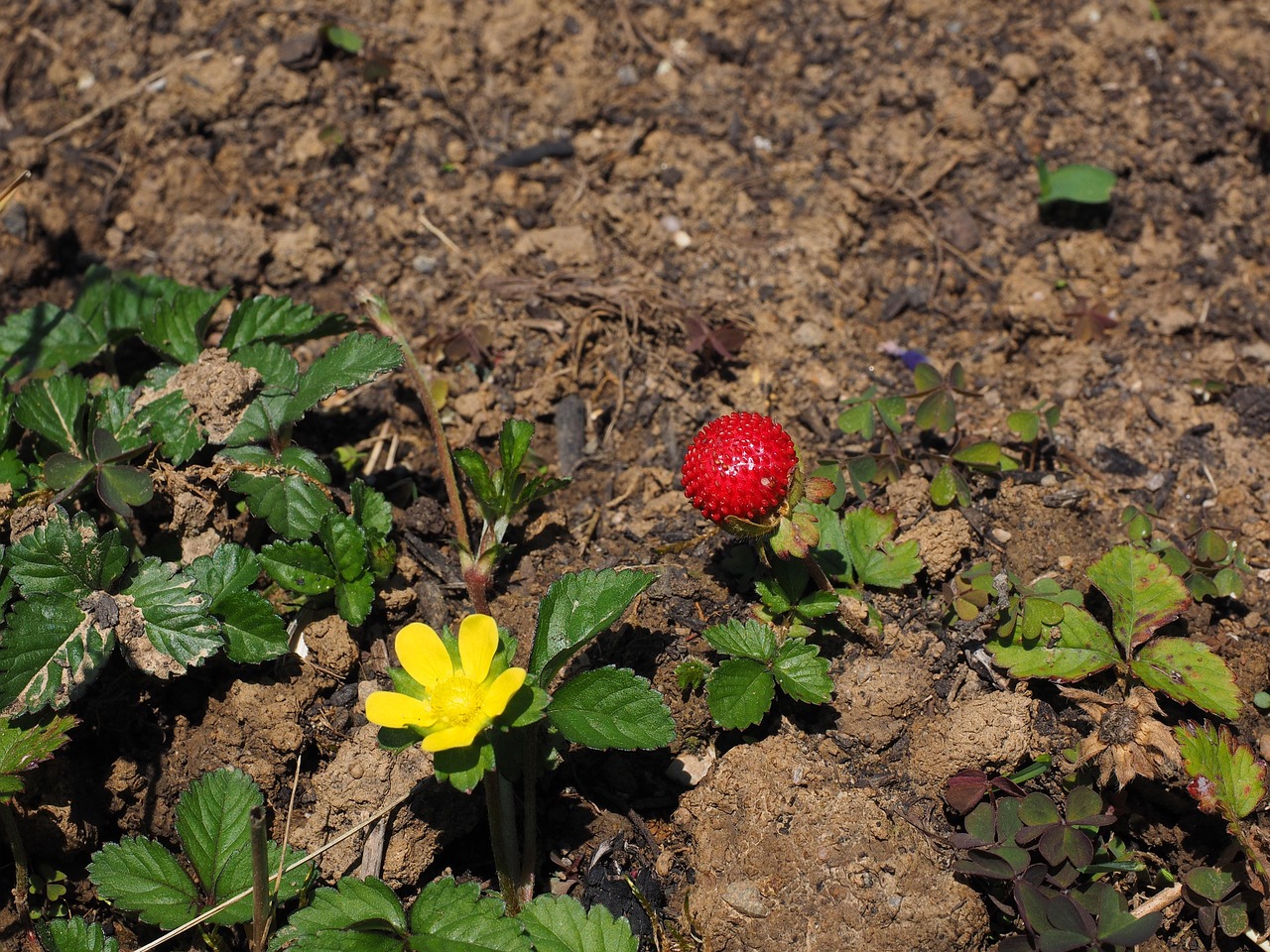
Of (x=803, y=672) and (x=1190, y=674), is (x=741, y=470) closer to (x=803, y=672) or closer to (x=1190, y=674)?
(x=803, y=672)

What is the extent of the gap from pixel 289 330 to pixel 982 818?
90.9 inches

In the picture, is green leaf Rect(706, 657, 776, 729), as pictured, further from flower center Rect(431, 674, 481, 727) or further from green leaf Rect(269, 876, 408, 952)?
green leaf Rect(269, 876, 408, 952)

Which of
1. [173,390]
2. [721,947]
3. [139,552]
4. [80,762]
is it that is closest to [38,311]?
[173,390]

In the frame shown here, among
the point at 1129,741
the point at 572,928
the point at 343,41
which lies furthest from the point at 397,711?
the point at 343,41

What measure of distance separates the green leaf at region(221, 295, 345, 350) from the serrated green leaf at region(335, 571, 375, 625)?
2.59ft

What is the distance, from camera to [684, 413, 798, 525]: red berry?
2.33 metres

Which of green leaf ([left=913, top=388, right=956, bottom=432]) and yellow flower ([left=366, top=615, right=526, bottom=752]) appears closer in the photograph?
yellow flower ([left=366, top=615, right=526, bottom=752])

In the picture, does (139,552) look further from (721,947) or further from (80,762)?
(721,947)

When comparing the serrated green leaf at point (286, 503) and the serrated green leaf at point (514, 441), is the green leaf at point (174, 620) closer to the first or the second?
the serrated green leaf at point (286, 503)

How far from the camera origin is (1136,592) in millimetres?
2660

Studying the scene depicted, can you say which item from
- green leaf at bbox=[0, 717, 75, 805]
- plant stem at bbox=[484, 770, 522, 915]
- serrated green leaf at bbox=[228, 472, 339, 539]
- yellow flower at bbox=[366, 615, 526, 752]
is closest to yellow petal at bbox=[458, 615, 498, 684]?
yellow flower at bbox=[366, 615, 526, 752]

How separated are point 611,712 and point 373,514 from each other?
97cm

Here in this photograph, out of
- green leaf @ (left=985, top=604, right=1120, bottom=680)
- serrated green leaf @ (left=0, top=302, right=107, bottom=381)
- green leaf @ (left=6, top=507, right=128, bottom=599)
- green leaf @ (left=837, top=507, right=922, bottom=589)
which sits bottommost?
green leaf @ (left=985, top=604, right=1120, bottom=680)

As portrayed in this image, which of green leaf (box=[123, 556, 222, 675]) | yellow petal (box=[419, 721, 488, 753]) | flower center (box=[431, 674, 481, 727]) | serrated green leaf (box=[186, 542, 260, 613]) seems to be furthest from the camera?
serrated green leaf (box=[186, 542, 260, 613])
